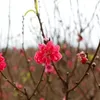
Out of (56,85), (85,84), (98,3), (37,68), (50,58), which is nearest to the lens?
(50,58)

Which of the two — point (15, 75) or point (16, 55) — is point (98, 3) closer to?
point (15, 75)

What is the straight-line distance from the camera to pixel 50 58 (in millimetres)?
2270

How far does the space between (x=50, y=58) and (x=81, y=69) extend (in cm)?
608

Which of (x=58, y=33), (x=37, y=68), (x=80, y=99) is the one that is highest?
(x=58, y=33)

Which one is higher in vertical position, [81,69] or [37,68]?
[81,69]

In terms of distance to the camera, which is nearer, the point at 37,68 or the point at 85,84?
the point at 85,84

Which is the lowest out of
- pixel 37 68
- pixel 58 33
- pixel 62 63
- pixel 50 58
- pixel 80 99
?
pixel 37 68

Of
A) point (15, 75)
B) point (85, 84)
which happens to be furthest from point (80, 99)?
point (15, 75)

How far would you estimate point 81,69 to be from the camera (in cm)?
827

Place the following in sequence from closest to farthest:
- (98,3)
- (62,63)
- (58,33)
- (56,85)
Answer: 1. (98,3)
2. (58,33)
3. (62,63)
4. (56,85)

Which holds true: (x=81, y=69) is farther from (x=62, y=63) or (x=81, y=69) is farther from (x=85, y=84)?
(x=62, y=63)

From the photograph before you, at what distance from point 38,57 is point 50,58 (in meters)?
0.09

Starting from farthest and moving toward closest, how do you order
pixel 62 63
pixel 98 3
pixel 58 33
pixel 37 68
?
pixel 37 68 → pixel 62 63 → pixel 58 33 → pixel 98 3

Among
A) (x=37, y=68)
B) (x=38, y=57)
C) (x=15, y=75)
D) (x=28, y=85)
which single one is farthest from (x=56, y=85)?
(x=38, y=57)
